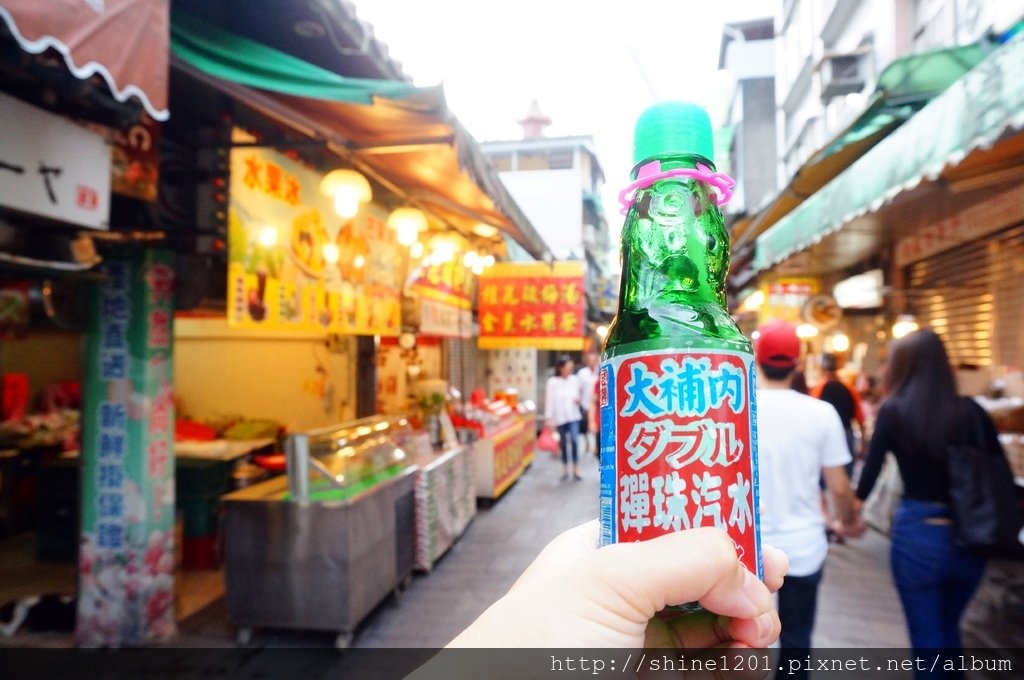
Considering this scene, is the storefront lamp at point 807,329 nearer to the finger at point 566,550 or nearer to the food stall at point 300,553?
the food stall at point 300,553

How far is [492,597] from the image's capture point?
6.20 m

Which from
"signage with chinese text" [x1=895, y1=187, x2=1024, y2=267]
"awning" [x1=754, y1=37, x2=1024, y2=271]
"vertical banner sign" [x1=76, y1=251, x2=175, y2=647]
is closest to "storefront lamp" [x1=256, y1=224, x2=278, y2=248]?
"vertical banner sign" [x1=76, y1=251, x2=175, y2=647]

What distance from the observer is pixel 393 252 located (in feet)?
24.6

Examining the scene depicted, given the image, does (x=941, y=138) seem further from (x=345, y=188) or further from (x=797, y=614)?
(x=345, y=188)

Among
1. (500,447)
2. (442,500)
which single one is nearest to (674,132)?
(442,500)

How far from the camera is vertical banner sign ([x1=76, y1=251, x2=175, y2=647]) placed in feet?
16.7

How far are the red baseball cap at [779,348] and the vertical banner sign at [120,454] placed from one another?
479cm

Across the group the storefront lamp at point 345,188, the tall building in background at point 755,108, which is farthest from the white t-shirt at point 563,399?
the tall building in background at point 755,108

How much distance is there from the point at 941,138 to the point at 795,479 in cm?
232

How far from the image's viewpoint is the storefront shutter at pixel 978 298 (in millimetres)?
6422

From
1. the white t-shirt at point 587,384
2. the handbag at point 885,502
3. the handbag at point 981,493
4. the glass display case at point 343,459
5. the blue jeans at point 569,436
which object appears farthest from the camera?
the white t-shirt at point 587,384

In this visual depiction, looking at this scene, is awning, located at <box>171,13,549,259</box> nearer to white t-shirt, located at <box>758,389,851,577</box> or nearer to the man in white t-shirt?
the man in white t-shirt

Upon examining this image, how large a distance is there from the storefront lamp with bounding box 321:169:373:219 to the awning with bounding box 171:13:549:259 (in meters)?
0.19

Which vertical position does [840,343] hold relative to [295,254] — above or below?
below
